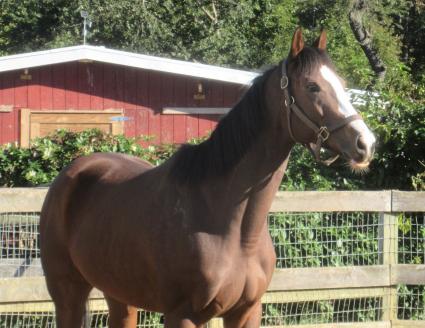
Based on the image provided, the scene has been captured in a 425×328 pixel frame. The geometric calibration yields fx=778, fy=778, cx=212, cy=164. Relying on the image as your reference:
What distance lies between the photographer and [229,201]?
382cm

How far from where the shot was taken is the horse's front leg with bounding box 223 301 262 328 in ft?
13.0

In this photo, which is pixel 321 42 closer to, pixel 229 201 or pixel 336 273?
pixel 229 201

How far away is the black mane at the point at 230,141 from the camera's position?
3.81m

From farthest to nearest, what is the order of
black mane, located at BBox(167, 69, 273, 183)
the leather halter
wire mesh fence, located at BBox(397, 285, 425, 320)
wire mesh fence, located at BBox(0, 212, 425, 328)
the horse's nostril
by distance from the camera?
wire mesh fence, located at BBox(397, 285, 425, 320)
wire mesh fence, located at BBox(0, 212, 425, 328)
black mane, located at BBox(167, 69, 273, 183)
the leather halter
the horse's nostril

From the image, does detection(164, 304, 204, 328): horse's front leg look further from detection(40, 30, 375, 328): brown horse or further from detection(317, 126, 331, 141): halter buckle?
detection(317, 126, 331, 141): halter buckle

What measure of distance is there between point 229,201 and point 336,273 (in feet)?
8.86

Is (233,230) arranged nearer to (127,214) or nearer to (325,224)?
(127,214)

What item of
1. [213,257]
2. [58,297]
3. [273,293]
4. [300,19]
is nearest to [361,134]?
[213,257]

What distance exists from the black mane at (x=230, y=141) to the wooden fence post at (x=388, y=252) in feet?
9.67

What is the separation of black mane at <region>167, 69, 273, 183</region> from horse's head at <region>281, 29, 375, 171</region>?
194 millimetres

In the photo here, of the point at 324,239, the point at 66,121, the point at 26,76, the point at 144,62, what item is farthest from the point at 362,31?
the point at 324,239

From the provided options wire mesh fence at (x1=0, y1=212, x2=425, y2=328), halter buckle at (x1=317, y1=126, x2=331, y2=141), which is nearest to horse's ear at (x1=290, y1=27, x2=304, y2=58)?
halter buckle at (x1=317, y1=126, x2=331, y2=141)

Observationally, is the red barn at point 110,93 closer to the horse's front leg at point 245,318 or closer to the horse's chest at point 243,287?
the horse's front leg at point 245,318

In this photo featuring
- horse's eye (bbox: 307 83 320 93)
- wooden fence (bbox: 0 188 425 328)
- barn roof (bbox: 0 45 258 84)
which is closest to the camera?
horse's eye (bbox: 307 83 320 93)
